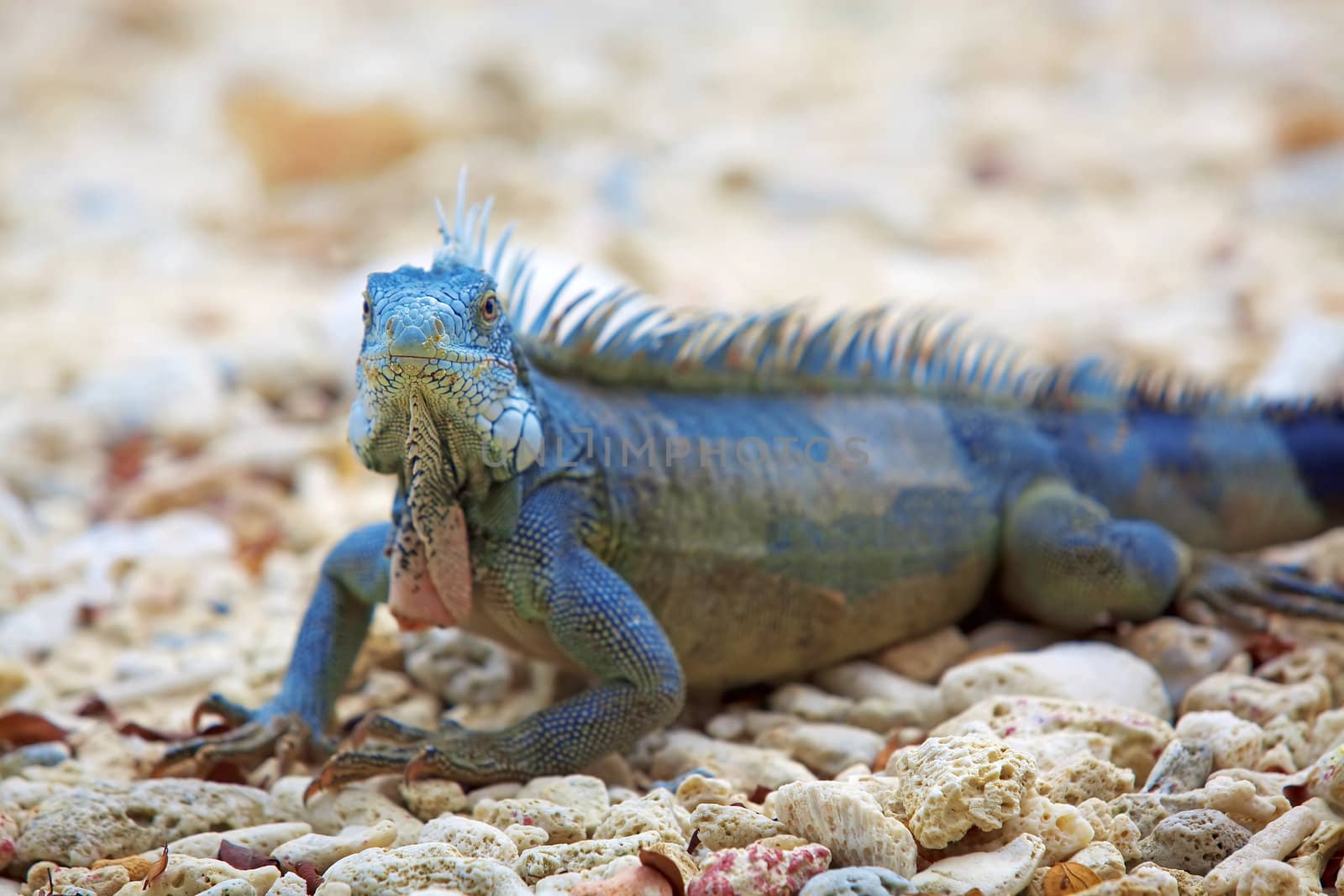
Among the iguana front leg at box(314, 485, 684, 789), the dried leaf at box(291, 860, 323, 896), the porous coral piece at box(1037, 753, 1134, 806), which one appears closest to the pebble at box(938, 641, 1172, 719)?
the porous coral piece at box(1037, 753, 1134, 806)

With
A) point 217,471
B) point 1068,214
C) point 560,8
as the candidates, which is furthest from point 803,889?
point 560,8

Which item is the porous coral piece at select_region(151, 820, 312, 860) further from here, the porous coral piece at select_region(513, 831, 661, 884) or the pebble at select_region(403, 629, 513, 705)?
the pebble at select_region(403, 629, 513, 705)

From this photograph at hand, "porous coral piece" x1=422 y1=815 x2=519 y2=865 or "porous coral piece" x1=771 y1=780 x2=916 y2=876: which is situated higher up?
"porous coral piece" x1=771 y1=780 x2=916 y2=876

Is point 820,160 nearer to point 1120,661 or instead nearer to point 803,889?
point 1120,661

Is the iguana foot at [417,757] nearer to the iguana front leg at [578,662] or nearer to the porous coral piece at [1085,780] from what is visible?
the iguana front leg at [578,662]

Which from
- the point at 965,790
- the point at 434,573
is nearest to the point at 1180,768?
the point at 965,790
